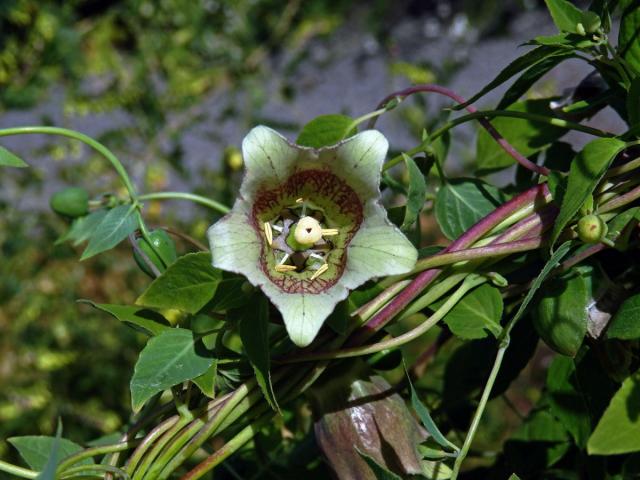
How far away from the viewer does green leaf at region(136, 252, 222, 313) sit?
0.50 meters

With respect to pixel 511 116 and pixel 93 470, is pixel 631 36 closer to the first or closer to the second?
pixel 511 116

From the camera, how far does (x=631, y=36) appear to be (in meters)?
0.53

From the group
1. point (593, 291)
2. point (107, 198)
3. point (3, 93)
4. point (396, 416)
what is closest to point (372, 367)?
point (396, 416)

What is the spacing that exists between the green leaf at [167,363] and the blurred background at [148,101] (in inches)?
36.8

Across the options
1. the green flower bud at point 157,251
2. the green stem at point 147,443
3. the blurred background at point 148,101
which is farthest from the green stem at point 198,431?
the blurred background at point 148,101

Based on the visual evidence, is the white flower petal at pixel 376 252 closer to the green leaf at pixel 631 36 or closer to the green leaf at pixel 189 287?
the green leaf at pixel 189 287

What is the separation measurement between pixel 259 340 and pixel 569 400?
263 millimetres

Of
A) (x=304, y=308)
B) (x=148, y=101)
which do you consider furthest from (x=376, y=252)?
(x=148, y=101)

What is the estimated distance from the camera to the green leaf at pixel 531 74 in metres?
0.54

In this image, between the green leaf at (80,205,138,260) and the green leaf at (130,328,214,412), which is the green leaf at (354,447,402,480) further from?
the green leaf at (80,205,138,260)

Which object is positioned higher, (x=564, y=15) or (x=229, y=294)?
(x=564, y=15)

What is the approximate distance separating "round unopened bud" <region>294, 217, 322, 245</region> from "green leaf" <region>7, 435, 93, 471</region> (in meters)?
0.21

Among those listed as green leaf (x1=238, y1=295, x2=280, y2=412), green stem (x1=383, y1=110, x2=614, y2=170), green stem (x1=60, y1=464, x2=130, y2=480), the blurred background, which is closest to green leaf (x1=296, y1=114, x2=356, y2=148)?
green stem (x1=383, y1=110, x2=614, y2=170)

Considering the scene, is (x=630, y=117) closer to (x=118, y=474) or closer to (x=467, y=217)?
(x=467, y=217)
